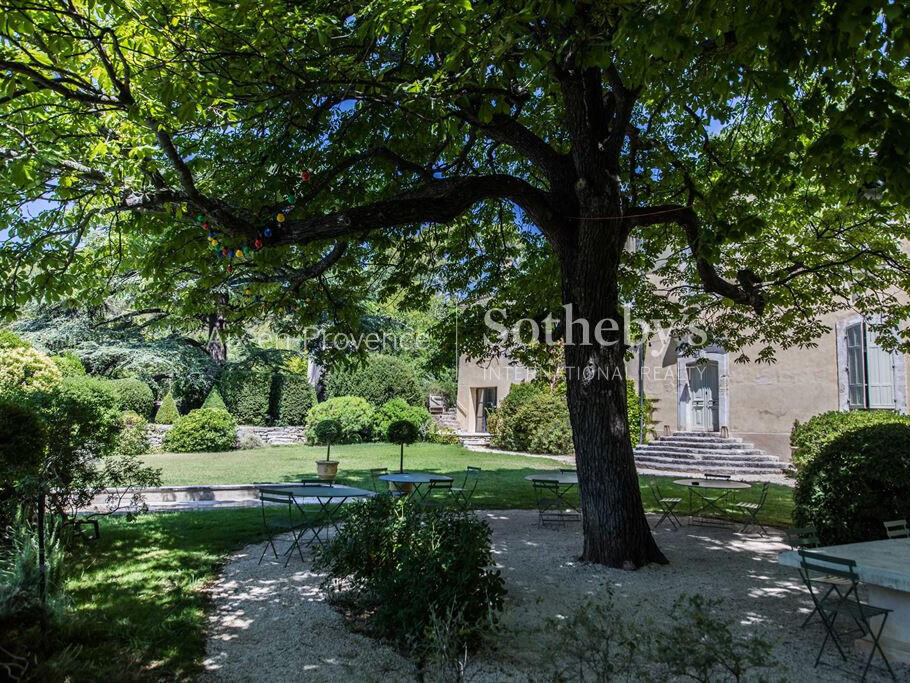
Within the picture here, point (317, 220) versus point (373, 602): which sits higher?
point (317, 220)

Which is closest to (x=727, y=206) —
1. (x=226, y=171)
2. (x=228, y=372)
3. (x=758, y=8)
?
(x=758, y=8)

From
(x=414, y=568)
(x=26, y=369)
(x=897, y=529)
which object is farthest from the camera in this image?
(x=26, y=369)

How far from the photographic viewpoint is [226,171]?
7.34m

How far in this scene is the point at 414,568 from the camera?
169 inches

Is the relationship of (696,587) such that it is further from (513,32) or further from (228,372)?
(228,372)

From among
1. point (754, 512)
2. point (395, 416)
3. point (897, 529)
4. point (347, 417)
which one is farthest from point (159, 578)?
point (347, 417)

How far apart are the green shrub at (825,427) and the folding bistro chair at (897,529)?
26.2 feet

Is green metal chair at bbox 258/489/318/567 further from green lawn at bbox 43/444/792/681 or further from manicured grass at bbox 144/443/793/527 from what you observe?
manicured grass at bbox 144/443/793/527

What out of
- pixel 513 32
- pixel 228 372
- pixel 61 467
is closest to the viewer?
pixel 513 32

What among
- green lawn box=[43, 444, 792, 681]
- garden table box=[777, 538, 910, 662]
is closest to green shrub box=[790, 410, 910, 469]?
green lawn box=[43, 444, 792, 681]

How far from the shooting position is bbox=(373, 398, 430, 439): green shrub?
76.9 feet

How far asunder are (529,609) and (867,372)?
1324 centimetres

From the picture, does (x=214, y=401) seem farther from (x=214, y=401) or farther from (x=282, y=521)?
(x=282, y=521)

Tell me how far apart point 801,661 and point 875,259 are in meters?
6.57
